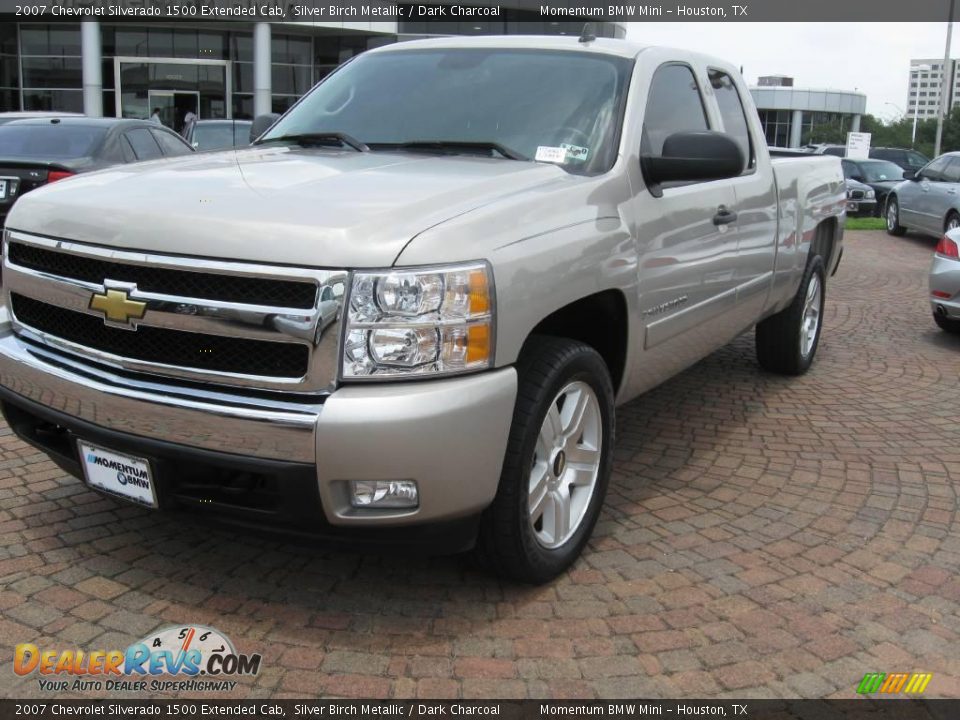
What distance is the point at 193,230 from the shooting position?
2.83 metres

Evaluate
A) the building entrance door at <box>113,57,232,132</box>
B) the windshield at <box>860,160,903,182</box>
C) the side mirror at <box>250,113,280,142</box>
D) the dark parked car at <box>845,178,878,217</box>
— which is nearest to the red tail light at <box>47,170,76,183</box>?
the side mirror at <box>250,113,280,142</box>

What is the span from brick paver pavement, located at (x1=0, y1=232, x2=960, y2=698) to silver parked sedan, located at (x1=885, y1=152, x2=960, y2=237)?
11132 millimetres

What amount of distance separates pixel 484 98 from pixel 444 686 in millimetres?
2450

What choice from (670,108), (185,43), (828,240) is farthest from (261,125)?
(185,43)

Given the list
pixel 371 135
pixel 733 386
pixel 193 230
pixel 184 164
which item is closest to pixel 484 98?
pixel 371 135

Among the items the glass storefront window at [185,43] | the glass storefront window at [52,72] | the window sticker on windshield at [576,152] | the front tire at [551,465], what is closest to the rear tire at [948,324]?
the window sticker on windshield at [576,152]

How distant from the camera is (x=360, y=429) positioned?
8.74 feet

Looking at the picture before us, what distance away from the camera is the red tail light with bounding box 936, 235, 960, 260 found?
7863mm

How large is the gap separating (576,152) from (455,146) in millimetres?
498

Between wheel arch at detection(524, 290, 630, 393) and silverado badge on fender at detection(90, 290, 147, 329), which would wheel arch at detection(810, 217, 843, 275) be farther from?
silverado badge on fender at detection(90, 290, 147, 329)

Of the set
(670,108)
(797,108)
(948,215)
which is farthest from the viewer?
(797,108)

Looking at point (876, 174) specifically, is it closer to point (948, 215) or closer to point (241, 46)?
point (948, 215)

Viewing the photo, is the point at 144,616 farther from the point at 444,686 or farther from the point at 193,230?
the point at 193,230

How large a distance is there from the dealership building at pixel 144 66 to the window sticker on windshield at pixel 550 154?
33.2 metres
